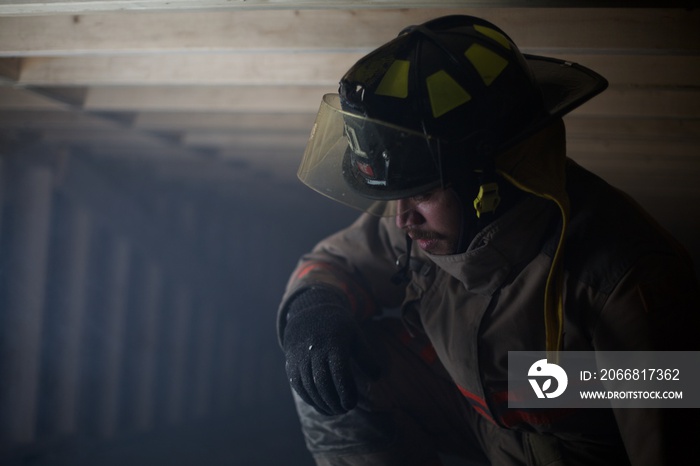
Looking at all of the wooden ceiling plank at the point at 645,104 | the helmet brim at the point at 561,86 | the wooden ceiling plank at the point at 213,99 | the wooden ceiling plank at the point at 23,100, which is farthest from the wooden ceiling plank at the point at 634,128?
the wooden ceiling plank at the point at 23,100

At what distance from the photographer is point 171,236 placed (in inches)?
193

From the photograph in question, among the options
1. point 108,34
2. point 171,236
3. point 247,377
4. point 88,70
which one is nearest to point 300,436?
point 247,377

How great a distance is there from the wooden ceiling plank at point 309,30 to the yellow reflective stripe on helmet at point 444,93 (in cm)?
54

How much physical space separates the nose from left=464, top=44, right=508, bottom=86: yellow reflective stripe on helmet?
0.32 m

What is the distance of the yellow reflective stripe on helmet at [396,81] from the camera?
1268 mm

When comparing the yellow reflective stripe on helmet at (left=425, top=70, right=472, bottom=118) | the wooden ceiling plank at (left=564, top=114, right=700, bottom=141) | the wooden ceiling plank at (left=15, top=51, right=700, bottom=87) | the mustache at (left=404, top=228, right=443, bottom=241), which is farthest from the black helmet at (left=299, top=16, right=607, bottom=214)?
the wooden ceiling plank at (left=564, top=114, right=700, bottom=141)

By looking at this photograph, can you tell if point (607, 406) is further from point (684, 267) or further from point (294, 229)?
point (294, 229)

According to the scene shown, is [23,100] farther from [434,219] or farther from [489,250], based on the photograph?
[489,250]

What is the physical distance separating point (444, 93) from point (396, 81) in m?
0.11

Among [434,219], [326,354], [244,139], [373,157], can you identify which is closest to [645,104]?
[434,219]

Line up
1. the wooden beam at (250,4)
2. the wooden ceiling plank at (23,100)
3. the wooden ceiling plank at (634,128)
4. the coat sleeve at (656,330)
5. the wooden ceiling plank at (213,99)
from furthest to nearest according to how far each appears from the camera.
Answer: the wooden ceiling plank at (23,100) < the wooden ceiling plank at (213,99) < the wooden ceiling plank at (634,128) < the wooden beam at (250,4) < the coat sleeve at (656,330)

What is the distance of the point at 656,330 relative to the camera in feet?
3.75

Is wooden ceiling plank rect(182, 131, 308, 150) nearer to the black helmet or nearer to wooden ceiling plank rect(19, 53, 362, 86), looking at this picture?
wooden ceiling plank rect(19, 53, 362, 86)

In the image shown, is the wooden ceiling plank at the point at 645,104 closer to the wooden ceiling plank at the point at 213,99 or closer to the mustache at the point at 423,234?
the wooden ceiling plank at the point at 213,99
